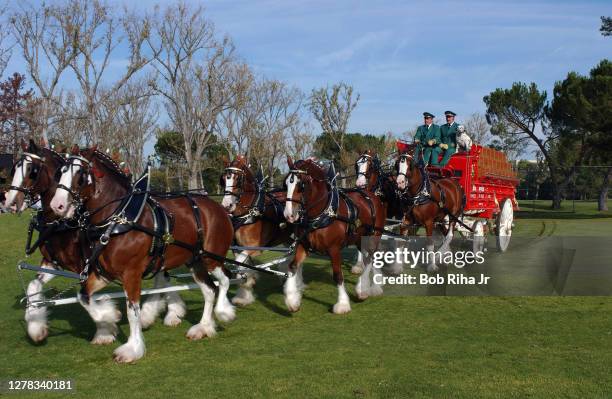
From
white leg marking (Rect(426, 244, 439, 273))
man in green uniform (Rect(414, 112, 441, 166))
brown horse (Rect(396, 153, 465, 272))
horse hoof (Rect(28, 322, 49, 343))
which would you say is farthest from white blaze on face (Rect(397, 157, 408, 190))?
horse hoof (Rect(28, 322, 49, 343))

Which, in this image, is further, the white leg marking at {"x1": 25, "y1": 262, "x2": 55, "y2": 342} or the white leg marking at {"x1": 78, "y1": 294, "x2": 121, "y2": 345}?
the white leg marking at {"x1": 25, "y1": 262, "x2": 55, "y2": 342}

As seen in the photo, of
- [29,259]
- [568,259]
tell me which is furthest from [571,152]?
[29,259]

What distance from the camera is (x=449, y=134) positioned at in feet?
44.1

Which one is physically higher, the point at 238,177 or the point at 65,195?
the point at 238,177

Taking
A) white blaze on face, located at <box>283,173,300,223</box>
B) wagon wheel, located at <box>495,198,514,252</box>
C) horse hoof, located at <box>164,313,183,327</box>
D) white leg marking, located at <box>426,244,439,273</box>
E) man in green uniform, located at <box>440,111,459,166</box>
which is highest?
man in green uniform, located at <box>440,111,459,166</box>

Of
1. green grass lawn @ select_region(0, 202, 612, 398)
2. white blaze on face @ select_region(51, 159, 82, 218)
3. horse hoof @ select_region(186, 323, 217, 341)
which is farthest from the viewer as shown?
horse hoof @ select_region(186, 323, 217, 341)

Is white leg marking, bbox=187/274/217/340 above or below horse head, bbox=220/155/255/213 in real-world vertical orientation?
below

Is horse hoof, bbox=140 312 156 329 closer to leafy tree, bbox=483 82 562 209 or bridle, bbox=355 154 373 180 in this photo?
bridle, bbox=355 154 373 180

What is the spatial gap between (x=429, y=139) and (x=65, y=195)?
9090 mm

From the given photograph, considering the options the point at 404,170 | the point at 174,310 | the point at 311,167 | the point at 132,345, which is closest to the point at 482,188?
the point at 404,170

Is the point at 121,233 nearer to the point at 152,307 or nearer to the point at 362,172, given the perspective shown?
the point at 152,307

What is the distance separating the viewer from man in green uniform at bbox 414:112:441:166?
44.4ft

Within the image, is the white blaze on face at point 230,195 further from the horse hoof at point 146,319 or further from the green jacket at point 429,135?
the green jacket at point 429,135

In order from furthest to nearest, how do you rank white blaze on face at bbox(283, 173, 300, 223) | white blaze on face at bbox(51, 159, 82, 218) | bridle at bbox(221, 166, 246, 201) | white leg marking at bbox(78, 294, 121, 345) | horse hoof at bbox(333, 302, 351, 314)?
1. bridle at bbox(221, 166, 246, 201)
2. horse hoof at bbox(333, 302, 351, 314)
3. white blaze on face at bbox(283, 173, 300, 223)
4. white leg marking at bbox(78, 294, 121, 345)
5. white blaze on face at bbox(51, 159, 82, 218)
